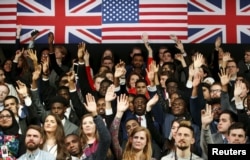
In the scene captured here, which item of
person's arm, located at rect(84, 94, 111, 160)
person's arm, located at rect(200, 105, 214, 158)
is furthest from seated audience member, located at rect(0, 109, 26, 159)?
person's arm, located at rect(200, 105, 214, 158)

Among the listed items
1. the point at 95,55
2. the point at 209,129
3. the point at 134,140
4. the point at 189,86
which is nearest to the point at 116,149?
the point at 134,140

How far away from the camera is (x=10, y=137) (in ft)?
28.9

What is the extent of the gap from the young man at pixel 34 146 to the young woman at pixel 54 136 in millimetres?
194

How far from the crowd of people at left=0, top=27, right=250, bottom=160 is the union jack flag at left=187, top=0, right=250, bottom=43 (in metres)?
1.32

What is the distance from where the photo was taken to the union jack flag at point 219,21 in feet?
45.8

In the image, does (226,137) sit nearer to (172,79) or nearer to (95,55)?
(172,79)

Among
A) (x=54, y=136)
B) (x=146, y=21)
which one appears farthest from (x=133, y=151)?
(x=146, y=21)

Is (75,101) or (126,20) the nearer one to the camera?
(75,101)

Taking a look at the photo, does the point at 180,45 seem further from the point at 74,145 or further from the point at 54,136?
the point at 74,145

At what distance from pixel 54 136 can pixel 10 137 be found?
0.52 m

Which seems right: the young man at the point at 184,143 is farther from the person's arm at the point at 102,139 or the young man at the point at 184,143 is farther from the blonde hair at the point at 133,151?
the person's arm at the point at 102,139

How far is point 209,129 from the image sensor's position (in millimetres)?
8523

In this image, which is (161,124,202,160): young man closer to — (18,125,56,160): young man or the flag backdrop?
(18,125,56,160): young man

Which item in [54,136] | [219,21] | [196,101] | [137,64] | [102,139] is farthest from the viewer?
[219,21]
